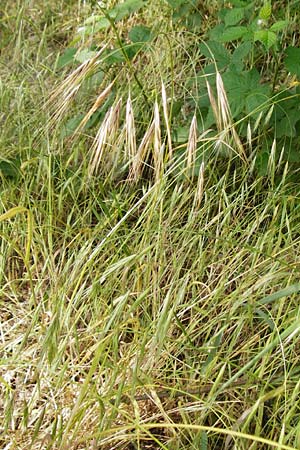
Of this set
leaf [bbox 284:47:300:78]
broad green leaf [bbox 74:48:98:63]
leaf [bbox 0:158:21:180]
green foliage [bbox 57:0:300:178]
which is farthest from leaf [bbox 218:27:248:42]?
leaf [bbox 0:158:21:180]

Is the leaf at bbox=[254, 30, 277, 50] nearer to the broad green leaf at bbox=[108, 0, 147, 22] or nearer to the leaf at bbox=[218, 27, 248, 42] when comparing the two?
the leaf at bbox=[218, 27, 248, 42]

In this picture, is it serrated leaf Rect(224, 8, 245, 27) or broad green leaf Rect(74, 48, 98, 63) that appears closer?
serrated leaf Rect(224, 8, 245, 27)

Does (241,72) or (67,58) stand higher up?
(67,58)

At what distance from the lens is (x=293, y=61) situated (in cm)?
206

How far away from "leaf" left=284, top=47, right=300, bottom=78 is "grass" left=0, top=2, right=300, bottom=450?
0.24m

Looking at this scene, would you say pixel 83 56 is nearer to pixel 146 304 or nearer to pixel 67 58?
pixel 67 58

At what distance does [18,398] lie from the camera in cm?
189

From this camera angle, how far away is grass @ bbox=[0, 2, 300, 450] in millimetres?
1642

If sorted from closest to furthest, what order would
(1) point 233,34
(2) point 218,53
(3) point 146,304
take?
1. (3) point 146,304
2. (1) point 233,34
3. (2) point 218,53

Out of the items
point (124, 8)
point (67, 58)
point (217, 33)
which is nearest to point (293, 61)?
point (217, 33)

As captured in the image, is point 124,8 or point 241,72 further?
point 124,8

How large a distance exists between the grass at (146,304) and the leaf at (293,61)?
0.79 ft

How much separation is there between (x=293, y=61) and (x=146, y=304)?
2.42 feet

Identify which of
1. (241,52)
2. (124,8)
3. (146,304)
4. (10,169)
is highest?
(124,8)
